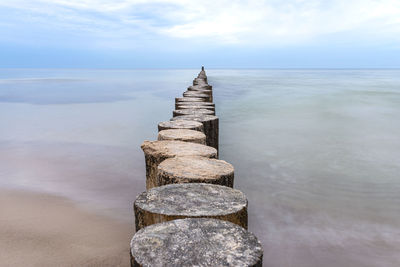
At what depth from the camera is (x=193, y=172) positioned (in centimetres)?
192

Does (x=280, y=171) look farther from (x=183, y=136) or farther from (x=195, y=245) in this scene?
(x=195, y=245)

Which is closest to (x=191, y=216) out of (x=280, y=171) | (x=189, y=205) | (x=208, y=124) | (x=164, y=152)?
(x=189, y=205)

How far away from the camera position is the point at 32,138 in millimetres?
7598

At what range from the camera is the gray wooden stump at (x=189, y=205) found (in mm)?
1464

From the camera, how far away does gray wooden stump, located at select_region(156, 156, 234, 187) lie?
6.03 ft

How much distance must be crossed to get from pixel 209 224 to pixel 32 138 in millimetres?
7201

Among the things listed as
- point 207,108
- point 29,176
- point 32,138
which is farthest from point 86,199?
point 32,138

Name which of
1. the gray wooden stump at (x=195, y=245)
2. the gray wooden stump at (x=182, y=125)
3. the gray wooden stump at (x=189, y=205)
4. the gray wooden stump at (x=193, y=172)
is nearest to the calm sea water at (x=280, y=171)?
the gray wooden stump at (x=182, y=125)

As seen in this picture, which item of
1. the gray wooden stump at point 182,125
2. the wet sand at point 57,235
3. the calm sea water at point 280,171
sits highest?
the gray wooden stump at point 182,125

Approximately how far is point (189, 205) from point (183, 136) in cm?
134

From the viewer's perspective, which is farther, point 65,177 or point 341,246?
point 65,177

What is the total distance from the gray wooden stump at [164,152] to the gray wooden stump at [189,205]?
621 millimetres

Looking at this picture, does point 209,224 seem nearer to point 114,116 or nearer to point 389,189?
point 389,189

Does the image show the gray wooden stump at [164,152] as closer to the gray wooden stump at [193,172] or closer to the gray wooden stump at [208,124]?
the gray wooden stump at [193,172]
